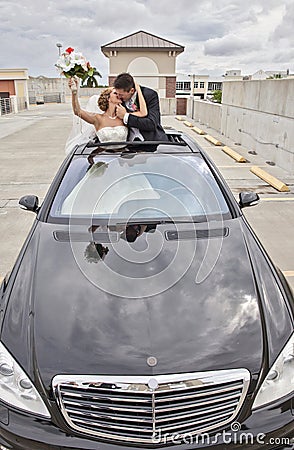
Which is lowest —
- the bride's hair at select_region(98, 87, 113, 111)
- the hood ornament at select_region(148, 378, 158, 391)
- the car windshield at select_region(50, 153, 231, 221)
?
the hood ornament at select_region(148, 378, 158, 391)

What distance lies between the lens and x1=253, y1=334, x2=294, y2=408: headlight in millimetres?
1701

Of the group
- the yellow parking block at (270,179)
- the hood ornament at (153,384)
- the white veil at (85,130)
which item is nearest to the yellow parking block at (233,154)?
the yellow parking block at (270,179)

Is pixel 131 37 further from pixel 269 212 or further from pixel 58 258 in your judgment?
pixel 58 258

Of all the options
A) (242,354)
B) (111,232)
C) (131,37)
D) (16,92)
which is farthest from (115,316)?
(16,92)

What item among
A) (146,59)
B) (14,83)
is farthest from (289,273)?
(14,83)

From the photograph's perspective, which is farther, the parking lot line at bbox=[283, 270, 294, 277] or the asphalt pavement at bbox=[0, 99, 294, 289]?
the asphalt pavement at bbox=[0, 99, 294, 289]

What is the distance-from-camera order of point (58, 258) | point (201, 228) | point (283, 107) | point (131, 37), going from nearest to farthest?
point (58, 258) < point (201, 228) < point (283, 107) < point (131, 37)

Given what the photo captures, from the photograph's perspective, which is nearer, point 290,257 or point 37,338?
point 37,338

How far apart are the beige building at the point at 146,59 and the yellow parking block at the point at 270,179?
1795 cm

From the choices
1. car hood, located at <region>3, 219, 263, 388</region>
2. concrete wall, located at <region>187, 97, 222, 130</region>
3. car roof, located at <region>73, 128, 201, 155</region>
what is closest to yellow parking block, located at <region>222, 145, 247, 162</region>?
concrete wall, located at <region>187, 97, 222, 130</region>

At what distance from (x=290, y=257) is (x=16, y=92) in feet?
118

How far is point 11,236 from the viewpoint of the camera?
16.0 feet

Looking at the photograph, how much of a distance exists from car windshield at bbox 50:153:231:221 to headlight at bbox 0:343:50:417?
1.16 m

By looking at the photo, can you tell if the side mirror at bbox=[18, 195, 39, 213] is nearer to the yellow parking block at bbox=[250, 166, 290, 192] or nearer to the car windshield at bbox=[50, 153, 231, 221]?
the car windshield at bbox=[50, 153, 231, 221]
